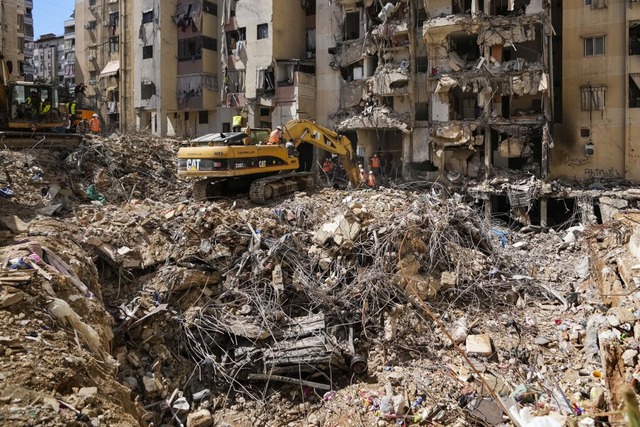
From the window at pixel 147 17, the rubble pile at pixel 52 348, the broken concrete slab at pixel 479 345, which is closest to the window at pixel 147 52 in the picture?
the window at pixel 147 17

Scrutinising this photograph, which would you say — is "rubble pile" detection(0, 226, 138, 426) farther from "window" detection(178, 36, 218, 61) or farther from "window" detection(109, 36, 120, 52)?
"window" detection(109, 36, 120, 52)

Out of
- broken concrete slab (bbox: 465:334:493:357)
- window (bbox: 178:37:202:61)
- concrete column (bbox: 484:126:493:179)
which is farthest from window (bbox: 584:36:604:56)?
window (bbox: 178:37:202:61)

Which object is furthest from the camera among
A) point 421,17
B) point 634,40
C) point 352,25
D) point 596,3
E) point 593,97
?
point 352,25

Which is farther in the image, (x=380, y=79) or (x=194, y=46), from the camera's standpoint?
Result: (x=194, y=46)

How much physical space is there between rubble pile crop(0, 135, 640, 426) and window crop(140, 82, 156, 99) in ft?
67.1

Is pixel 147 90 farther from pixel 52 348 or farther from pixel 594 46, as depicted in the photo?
pixel 52 348

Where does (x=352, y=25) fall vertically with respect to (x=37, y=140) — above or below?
above

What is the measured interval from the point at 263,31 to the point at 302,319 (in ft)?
73.7

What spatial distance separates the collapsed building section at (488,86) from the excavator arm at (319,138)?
26.6 feet

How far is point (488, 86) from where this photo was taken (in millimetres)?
22594

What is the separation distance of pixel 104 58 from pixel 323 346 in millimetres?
38083

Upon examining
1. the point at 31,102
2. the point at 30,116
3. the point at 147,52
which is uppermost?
the point at 147,52

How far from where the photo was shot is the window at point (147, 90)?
31.2m

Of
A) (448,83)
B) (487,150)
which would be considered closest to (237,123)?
(448,83)
